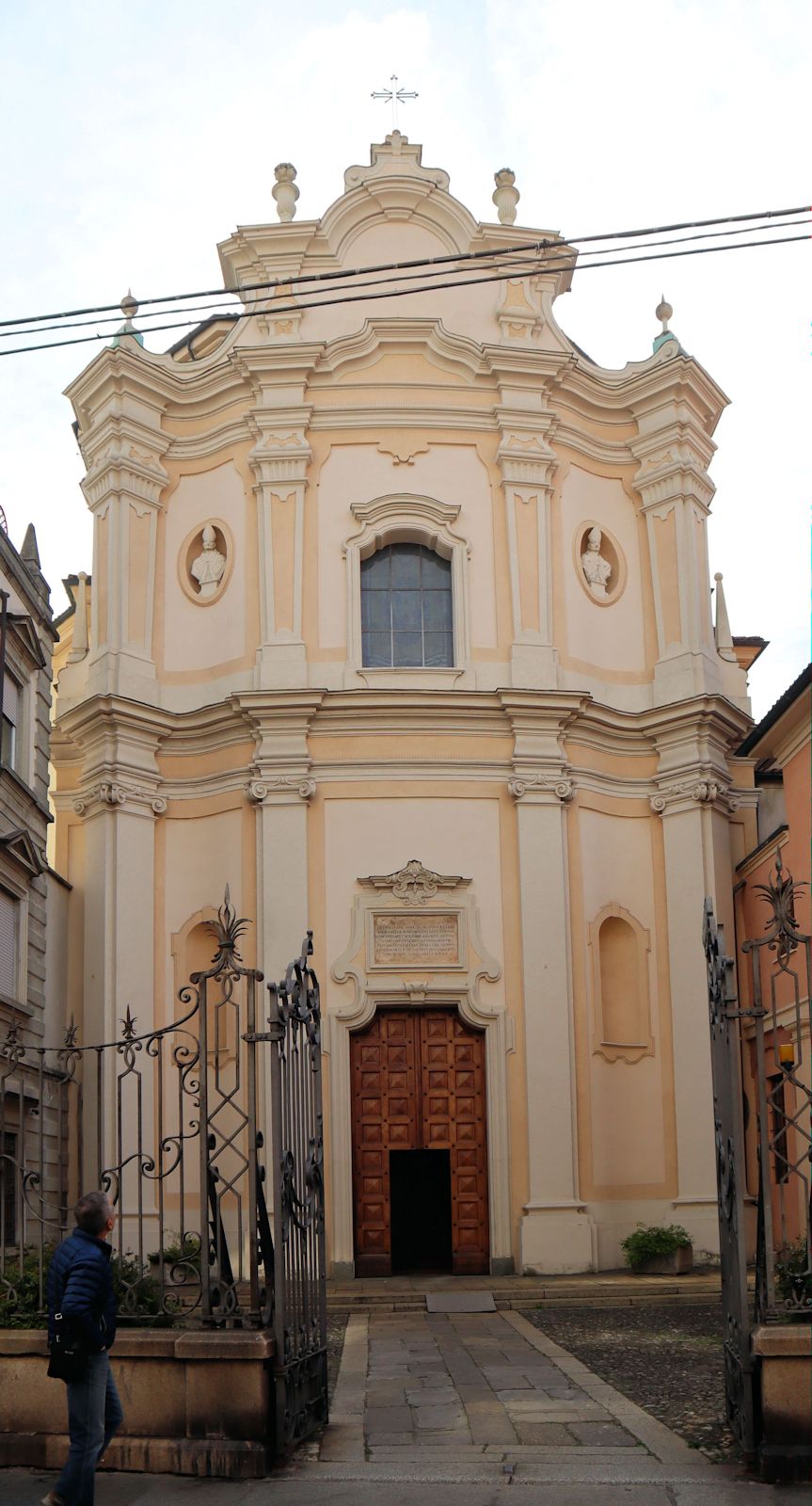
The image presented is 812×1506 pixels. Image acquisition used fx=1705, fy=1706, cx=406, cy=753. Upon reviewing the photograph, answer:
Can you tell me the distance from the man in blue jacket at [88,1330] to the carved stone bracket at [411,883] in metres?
13.9

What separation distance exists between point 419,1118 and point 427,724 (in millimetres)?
5112

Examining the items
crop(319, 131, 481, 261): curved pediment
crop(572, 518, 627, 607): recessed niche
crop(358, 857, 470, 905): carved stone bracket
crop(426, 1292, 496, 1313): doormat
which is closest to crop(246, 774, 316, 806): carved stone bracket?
crop(358, 857, 470, 905): carved stone bracket

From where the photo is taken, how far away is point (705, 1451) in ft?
30.6

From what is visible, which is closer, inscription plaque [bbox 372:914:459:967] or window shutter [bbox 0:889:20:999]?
window shutter [bbox 0:889:20:999]

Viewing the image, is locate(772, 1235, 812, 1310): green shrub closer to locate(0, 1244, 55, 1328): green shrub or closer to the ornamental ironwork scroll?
the ornamental ironwork scroll

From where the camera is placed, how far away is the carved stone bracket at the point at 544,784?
22469mm

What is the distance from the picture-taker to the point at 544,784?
74.1 ft

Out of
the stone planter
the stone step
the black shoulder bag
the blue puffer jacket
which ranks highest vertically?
the blue puffer jacket

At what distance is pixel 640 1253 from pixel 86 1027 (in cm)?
771

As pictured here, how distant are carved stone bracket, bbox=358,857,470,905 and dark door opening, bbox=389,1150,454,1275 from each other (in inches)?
165

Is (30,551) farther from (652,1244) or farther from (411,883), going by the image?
(652,1244)

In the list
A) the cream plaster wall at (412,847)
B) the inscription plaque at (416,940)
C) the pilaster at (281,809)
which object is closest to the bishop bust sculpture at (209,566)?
the pilaster at (281,809)

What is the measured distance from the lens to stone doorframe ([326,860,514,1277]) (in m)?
21.4

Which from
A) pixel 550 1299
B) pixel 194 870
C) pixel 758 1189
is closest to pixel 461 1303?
pixel 550 1299
